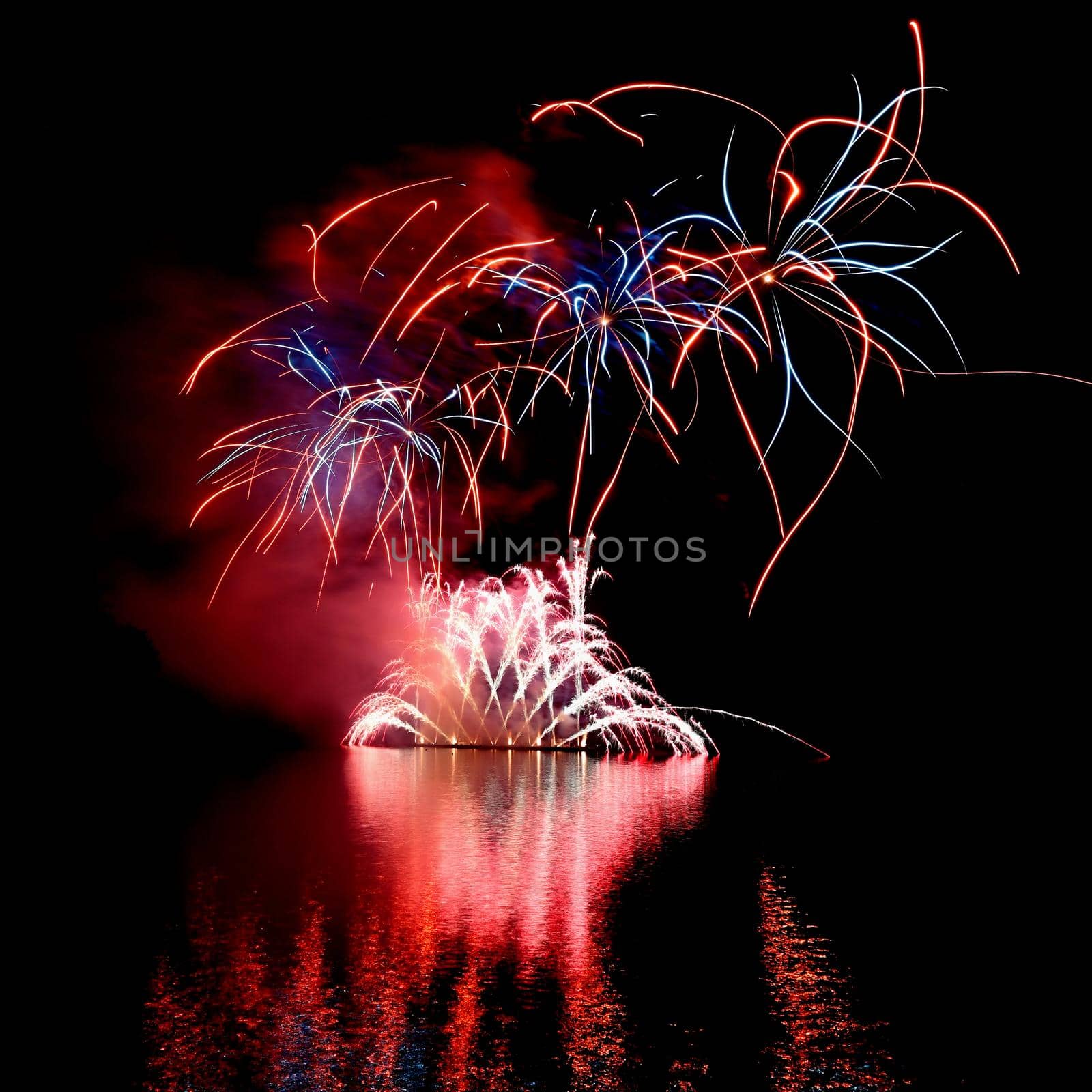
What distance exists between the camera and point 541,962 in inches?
368

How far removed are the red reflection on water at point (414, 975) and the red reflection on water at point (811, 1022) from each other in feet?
3.60

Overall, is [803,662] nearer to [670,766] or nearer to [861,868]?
[670,766]

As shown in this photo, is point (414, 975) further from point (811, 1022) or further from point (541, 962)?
point (811, 1022)

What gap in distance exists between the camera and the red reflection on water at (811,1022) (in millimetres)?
6723

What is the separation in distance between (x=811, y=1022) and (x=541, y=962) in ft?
8.38

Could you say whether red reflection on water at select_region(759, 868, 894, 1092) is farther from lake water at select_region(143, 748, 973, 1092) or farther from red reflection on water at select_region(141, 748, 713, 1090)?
red reflection on water at select_region(141, 748, 713, 1090)

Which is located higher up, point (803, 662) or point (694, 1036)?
point (803, 662)

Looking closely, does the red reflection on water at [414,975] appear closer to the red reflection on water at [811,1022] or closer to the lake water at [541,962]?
the lake water at [541,962]

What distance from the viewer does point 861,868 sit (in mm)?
14914

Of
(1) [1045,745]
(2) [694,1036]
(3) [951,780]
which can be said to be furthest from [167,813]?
(1) [1045,745]

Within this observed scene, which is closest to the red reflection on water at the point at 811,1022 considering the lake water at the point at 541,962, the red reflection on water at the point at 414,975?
the lake water at the point at 541,962

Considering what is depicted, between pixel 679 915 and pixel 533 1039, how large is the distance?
4.52 m

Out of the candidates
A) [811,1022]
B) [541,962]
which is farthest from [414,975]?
[811,1022]

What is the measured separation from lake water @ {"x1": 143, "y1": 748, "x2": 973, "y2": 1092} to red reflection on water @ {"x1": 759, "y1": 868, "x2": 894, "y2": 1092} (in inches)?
1.0
